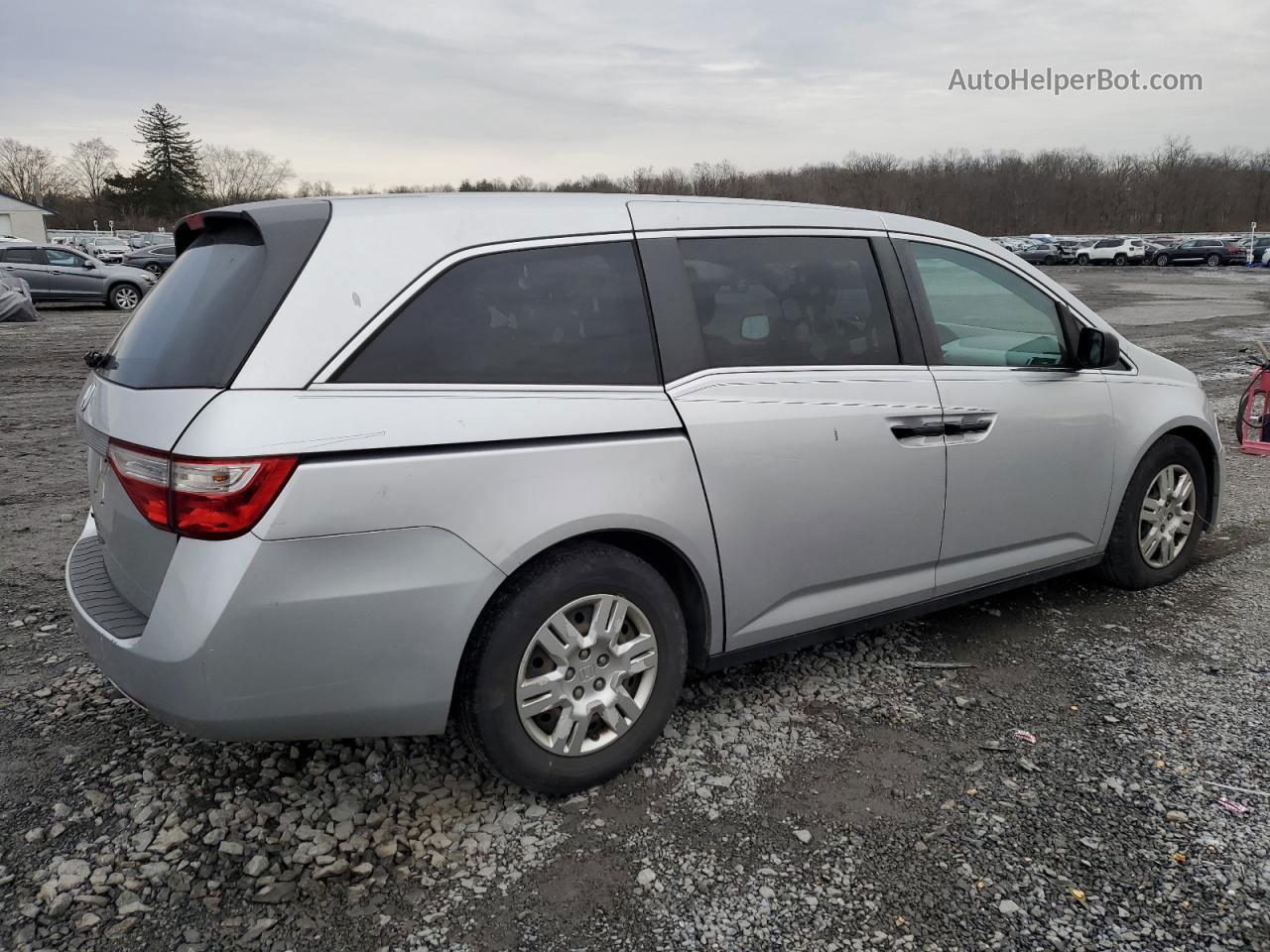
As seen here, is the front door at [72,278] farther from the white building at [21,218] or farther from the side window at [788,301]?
the white building at [21,218]

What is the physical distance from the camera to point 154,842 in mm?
2670

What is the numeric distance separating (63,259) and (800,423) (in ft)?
78.4

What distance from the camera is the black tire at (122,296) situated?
22328 mm

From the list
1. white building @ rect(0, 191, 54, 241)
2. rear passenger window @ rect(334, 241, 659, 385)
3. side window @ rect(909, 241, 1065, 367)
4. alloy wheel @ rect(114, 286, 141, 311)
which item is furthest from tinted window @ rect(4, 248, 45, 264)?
white building @ rect(0, 191, 54, 241)

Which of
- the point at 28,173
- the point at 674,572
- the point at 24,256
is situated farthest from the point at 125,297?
the point at 28,173

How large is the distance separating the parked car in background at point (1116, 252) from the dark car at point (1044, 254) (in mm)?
2419

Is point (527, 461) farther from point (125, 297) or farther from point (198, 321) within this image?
point (125, 297)

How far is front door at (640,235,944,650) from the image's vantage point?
3.00m

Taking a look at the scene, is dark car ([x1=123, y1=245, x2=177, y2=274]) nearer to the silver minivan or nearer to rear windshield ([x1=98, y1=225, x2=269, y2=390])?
rear windshield ([x1=98, y1=225, x2=269, y2=390])

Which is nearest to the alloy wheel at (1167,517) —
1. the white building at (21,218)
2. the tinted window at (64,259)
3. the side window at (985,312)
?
the side window at (985,312)

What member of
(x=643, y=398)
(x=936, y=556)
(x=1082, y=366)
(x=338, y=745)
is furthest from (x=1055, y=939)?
(x=1082, y=366)

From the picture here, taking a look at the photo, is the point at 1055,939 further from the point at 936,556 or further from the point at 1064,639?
the point at 1064,639

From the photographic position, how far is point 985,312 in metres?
3.97

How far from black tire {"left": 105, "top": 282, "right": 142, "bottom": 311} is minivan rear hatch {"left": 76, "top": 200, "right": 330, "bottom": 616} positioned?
22313 mm
